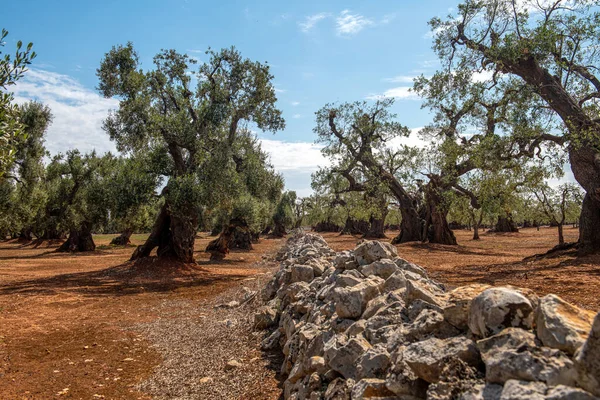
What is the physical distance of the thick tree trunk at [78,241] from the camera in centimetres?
3500

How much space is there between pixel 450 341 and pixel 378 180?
1117 inches

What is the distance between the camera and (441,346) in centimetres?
305

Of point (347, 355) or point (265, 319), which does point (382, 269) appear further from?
point (265, 319)

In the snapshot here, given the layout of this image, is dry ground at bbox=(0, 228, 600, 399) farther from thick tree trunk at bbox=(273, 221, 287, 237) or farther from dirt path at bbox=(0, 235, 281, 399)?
thick tree trunk at bbox=(273, 221, 287, 237)

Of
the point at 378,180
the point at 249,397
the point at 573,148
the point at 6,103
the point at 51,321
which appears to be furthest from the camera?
the point at 378,180

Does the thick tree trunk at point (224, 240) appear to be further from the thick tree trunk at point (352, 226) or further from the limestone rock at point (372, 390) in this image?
the thick tree trunk at point (352, 226)

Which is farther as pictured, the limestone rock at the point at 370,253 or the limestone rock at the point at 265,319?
the limestone rock at the point at 265,319

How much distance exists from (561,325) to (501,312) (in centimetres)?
43

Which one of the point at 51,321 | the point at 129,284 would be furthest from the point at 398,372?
the point at 129,284

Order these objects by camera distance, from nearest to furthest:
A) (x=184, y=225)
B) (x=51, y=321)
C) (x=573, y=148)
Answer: (x=51, y=321) → (x=573, y=148) → (x=184, y=225)

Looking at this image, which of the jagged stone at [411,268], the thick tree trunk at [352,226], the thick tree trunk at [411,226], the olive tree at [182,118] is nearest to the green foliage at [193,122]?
the olive tree at [182,118]

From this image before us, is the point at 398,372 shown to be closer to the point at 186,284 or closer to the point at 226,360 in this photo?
the point at 226,360

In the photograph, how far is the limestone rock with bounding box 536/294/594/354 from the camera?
2.35 meters

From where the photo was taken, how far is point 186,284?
15.2 m
